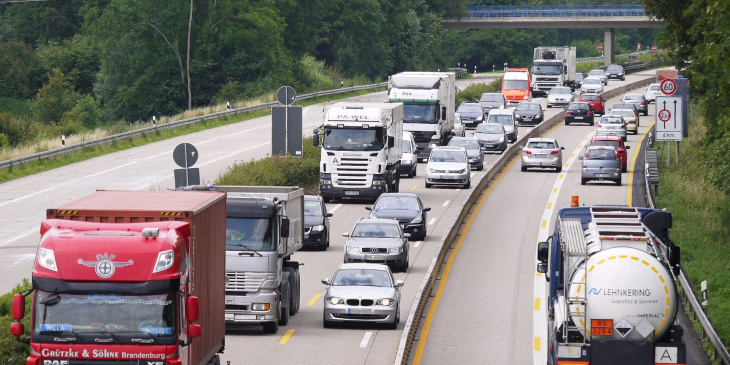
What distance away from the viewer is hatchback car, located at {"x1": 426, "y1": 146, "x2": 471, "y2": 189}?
47844mm

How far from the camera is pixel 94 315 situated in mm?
14789

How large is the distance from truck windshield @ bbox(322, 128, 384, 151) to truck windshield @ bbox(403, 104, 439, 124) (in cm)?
1244

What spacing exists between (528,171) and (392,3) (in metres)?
77.7

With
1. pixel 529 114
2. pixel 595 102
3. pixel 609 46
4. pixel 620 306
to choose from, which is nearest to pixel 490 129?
pixel 529 114

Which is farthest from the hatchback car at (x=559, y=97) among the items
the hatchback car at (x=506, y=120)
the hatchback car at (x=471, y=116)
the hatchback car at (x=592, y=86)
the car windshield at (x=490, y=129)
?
the car windshield at (x=490, y=129)

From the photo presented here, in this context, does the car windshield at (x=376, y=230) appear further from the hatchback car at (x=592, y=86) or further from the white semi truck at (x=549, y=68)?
the hatchback car at (x=592, y=86)

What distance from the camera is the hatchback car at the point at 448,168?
1884 inches

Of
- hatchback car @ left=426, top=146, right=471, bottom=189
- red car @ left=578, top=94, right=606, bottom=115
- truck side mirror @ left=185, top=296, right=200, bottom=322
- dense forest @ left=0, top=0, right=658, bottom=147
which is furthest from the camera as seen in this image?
dense forest @ left=0, top=0, right=658, bottom=147

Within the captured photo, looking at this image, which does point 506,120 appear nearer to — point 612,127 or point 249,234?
point 612,127

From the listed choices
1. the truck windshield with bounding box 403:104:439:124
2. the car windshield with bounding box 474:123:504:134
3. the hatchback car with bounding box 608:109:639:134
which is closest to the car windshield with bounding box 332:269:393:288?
the truck windshield with bounding box 403:104:439:124

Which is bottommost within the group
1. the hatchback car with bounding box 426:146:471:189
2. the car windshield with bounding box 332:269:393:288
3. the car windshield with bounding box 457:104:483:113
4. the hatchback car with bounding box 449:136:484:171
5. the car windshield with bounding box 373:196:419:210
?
the car windshield with bounding box 332:269:393:288

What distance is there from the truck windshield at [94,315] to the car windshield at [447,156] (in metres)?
34.0

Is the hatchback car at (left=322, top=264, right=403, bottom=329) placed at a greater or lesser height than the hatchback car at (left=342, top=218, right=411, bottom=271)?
lesser

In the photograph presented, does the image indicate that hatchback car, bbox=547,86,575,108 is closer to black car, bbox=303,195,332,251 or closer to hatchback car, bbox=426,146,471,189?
hatchback car, bbox=426,146,471,189
